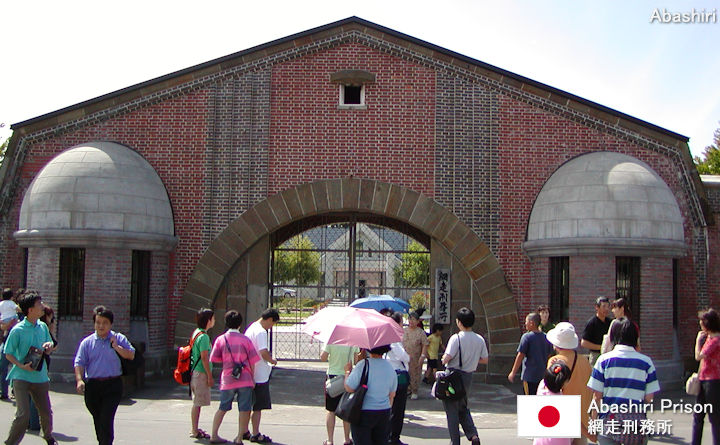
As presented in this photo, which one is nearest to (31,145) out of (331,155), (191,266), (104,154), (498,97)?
(104,154)

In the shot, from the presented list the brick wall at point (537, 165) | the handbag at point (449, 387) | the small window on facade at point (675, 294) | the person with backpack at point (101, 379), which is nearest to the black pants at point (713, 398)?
the handbag at point (449, 387)

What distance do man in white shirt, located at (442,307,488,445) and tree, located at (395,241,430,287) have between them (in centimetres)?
714

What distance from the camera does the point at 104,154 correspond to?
47.4 feet

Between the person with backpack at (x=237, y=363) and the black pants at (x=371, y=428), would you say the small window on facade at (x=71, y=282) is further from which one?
the black pants at (x=371, y=428)

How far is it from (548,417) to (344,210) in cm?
928

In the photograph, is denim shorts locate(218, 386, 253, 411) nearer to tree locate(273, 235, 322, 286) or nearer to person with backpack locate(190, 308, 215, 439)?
person with backpack locate(190, 308, 215, 439)

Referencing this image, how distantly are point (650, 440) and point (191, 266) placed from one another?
913 centimetres

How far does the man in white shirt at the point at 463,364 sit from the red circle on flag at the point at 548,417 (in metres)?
2.20

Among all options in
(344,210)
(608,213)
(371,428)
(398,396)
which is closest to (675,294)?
(608,213)

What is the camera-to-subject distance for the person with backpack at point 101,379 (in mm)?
7387

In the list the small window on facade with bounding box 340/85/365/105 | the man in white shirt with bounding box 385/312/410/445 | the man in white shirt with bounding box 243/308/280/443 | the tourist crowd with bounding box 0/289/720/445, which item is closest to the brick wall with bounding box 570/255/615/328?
the tourist crowd with bounding box 0/289/720/445

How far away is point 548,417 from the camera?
6250 mm

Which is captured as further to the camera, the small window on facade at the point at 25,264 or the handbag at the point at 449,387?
the small window on facade at the point at 25,264

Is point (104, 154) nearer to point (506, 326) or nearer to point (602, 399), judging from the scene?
point (506, 326)
